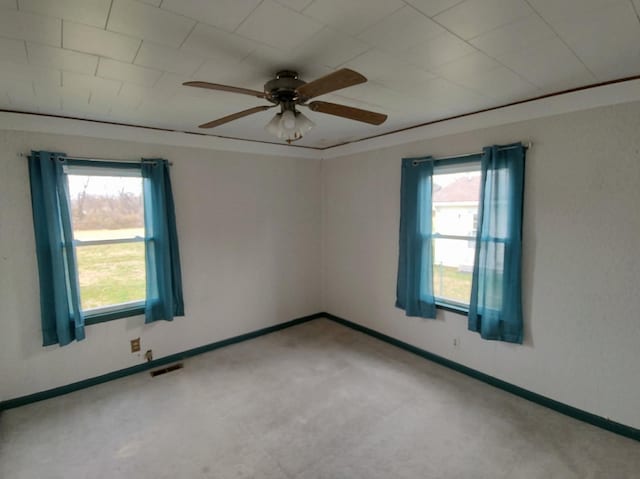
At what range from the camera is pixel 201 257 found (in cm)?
361

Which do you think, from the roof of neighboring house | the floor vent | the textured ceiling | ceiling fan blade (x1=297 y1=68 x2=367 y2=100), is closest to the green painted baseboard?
the floor vent

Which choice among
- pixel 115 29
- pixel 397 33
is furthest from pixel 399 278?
pixel 115 29

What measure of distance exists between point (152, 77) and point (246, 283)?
2.61 metres

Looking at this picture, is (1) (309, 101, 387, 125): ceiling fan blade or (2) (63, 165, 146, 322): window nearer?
(1) (309, 101, 387, 125): ceiling fan blade

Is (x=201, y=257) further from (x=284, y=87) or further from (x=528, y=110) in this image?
(x=528, y=110)

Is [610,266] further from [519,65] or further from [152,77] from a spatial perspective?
[152,77]

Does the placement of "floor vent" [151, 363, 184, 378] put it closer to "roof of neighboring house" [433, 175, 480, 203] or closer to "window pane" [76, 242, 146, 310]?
"window pane" [76, 242, 146, 310]

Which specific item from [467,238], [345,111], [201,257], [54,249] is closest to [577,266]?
[467,238]

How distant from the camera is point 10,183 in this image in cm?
257

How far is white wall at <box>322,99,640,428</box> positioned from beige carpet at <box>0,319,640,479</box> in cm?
27

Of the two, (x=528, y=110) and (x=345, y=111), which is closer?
(x=345, y=111)

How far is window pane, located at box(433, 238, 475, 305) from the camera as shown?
3164 millimetres

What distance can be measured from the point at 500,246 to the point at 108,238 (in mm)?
3717

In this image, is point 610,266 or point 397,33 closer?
point 397,33
